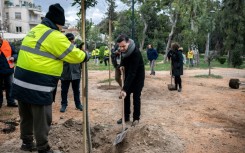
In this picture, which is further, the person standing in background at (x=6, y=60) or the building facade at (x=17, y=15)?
the building facade at (x=17, y=15)

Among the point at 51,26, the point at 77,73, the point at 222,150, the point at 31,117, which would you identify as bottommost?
the point at 222,150

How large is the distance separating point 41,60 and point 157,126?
2441mm

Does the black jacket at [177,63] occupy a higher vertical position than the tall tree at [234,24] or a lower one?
lower

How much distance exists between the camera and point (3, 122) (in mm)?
6168

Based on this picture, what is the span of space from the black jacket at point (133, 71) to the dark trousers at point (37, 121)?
1.84m

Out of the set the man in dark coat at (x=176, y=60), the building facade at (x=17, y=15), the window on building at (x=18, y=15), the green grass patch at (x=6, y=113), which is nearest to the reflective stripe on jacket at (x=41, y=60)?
the green grass patch at (x=6, y=113)

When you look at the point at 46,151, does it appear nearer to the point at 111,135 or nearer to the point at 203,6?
the point at 111,135

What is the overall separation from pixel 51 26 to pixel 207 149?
119 inches

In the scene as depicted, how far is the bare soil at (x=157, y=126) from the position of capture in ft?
15.3

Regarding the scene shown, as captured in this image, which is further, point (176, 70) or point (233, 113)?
point (176, 70)

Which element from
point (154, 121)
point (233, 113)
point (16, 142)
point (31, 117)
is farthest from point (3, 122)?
point (233, 113)

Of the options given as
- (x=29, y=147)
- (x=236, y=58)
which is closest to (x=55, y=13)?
(x=29, y=147)

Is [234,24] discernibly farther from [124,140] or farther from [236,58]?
[124,140]

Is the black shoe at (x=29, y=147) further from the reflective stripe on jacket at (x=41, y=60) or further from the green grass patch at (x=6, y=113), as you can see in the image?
the green grass patch at (x=6, y=113)
